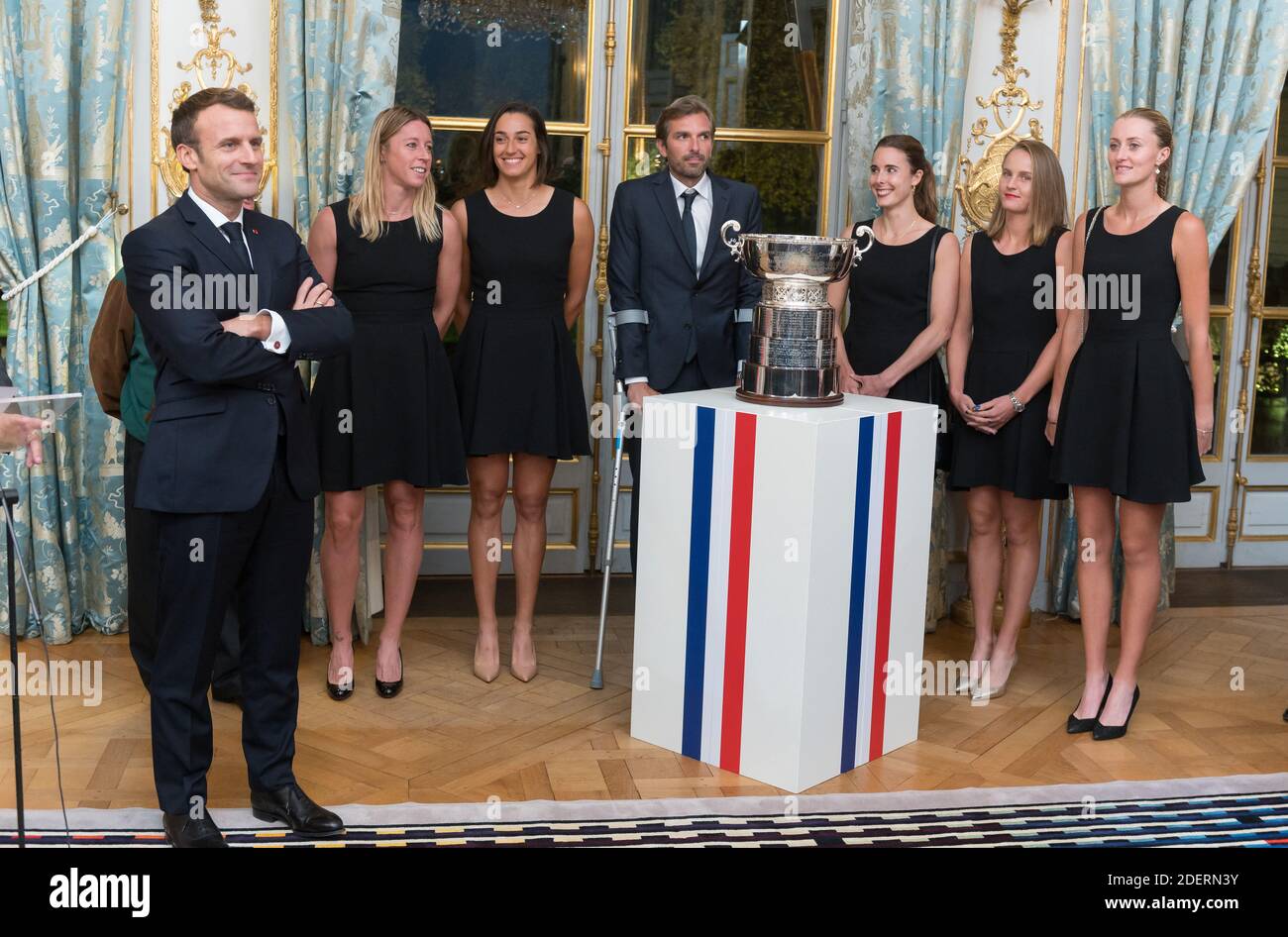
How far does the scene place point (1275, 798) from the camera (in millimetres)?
3441

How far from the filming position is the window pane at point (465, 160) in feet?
17.1

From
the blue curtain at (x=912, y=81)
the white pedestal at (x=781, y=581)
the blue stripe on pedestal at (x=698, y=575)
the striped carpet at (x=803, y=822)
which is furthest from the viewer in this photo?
the blue curtain at (x=912, y=81)

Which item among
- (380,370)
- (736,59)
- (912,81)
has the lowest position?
(380,370)

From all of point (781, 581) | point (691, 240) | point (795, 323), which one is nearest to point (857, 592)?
point (781, 581)

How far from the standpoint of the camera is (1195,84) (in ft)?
16.6

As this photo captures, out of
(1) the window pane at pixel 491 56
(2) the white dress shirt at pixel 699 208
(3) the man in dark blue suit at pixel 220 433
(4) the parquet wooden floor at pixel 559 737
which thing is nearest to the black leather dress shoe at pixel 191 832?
(3) the man in dark blue suit at pixel 220 433

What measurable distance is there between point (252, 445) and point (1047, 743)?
230 cm

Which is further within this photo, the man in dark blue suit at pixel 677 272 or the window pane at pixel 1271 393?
the window pane at pixel 1271 393

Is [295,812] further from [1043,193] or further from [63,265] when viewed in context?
[1043,193]

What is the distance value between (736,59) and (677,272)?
5.37 ft

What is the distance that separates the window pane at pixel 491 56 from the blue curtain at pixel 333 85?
0.62m

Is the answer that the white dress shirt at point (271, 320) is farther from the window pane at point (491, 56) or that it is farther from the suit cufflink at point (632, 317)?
the window pane at point (491, 56)

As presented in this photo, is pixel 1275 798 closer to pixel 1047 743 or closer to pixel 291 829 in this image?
pixel 1047 743

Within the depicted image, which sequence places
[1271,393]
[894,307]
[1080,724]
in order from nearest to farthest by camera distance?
[1080,724]
[894,307]
[1271,393]
